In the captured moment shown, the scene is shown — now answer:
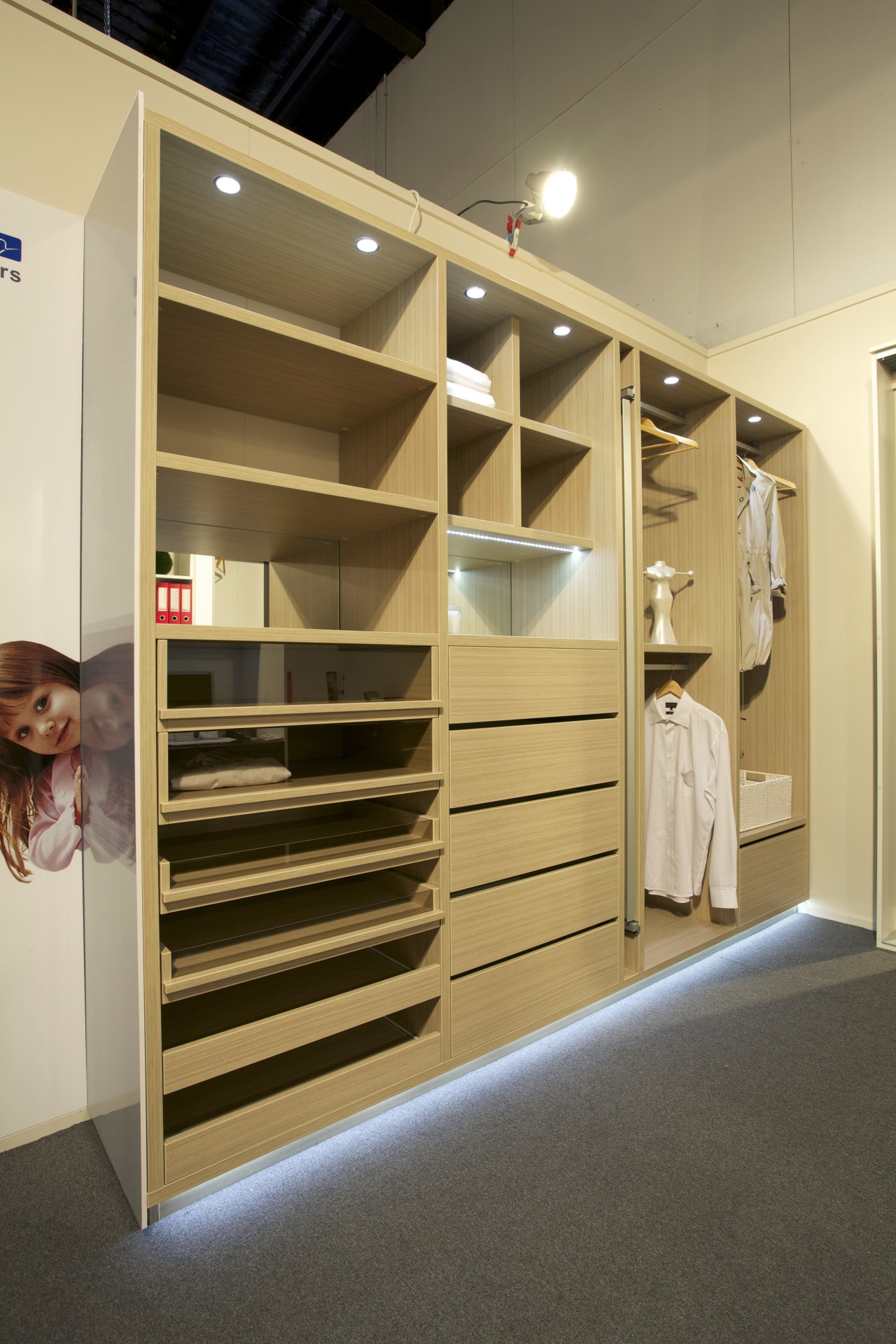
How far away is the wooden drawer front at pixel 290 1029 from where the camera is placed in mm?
1521

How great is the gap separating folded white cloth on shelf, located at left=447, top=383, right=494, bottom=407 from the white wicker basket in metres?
2.00

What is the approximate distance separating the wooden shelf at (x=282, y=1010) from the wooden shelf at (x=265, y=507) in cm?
93

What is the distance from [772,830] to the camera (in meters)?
3.25

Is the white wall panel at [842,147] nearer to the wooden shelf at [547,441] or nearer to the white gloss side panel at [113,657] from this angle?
the wooden shelf at [547,441]

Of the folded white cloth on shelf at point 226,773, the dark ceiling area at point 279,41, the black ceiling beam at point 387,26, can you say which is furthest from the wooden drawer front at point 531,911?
the black ceiling beam at point 387,26

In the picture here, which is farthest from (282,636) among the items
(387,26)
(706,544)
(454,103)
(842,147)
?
(387,26)

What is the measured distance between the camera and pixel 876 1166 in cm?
172

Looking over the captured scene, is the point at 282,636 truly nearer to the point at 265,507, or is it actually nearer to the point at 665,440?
the point at 265,507

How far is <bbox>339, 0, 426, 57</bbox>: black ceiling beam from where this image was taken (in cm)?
465

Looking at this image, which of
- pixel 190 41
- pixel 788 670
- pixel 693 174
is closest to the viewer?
pixel 788 670

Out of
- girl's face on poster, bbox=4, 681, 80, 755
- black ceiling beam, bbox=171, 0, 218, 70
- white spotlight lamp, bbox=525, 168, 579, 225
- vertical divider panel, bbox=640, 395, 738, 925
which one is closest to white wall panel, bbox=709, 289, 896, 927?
vertical divider panel, bbox=640, 395, 738, 925

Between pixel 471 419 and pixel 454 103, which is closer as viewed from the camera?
pixel 471 419

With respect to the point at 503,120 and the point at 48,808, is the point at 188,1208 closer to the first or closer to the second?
the point at 48,808

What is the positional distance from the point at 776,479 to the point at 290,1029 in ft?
10.2
